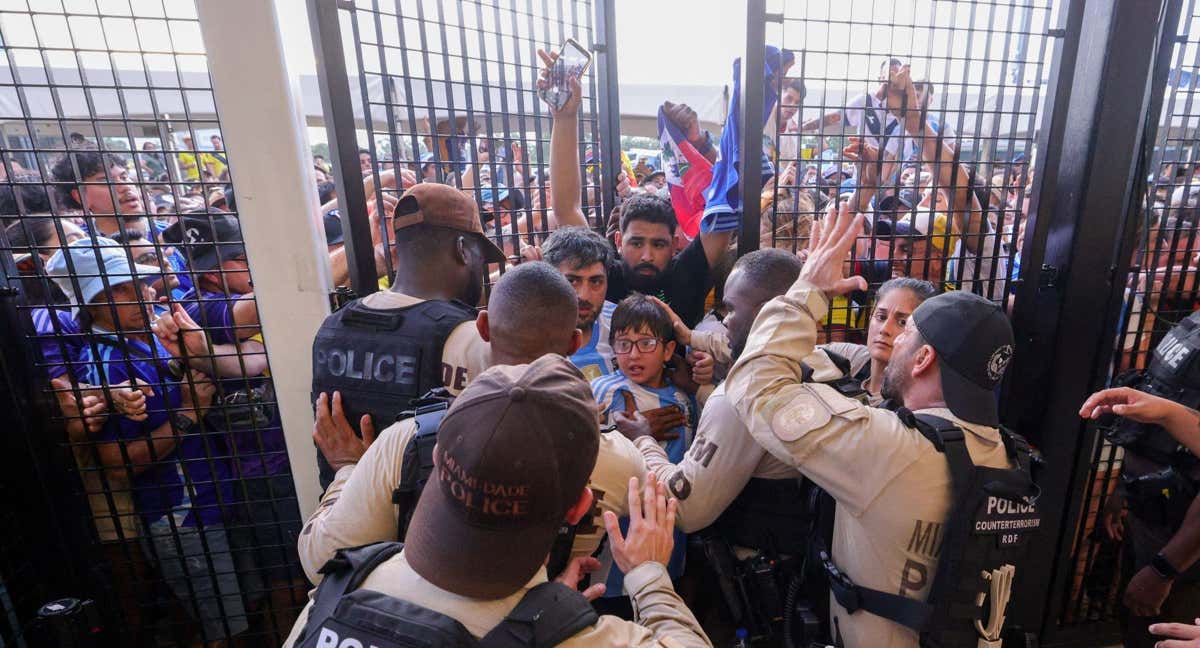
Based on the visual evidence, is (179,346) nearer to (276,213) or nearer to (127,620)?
(276,213)

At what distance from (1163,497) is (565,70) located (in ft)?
9.20

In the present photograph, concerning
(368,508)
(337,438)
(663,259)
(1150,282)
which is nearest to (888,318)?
(663,259)

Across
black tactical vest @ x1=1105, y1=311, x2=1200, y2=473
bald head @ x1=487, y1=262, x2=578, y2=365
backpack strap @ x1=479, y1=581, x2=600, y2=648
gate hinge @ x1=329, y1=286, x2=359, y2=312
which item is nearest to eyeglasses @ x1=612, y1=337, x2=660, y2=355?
bald head @ x1=487, y1=262, x2=578, y2=365

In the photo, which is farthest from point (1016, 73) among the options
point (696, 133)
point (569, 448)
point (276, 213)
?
point (276, 213)

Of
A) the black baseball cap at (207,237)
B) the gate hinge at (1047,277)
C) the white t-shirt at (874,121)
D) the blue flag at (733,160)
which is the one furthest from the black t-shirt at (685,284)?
the black baseball cap at (207,237)

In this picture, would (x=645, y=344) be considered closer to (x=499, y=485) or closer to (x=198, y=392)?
(x=499, y=485)

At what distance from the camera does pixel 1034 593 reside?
2.51 metres

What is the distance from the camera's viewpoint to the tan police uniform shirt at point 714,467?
1635 mm

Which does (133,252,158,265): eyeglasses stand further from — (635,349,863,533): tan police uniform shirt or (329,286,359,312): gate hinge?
(635,349,863,533): tan police uniform shirt

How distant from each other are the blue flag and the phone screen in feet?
1.95

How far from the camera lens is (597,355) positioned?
7.74ft

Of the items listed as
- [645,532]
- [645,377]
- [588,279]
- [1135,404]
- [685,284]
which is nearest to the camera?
[645,532]

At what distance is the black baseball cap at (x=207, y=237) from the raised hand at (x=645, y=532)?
1528 mm

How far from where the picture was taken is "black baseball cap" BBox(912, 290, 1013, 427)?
4.73 feet
